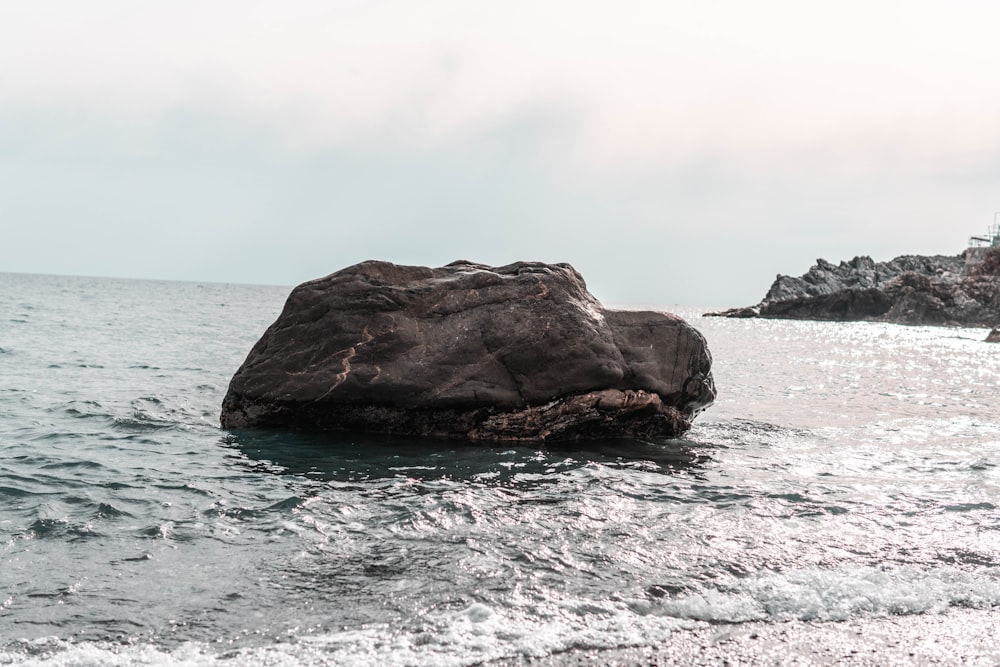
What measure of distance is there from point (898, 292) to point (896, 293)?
1.30ft

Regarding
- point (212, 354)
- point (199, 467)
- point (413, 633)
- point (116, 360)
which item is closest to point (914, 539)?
point (413, 633)

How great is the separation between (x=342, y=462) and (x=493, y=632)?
18.0ft

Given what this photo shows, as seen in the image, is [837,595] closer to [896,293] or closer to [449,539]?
[449,539]

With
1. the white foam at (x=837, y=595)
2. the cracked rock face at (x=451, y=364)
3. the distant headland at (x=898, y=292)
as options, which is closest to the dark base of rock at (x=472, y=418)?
the cracked rock face at (x=451, y=364)

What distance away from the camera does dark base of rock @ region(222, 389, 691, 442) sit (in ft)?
38.8

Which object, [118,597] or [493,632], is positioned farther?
[118,597]

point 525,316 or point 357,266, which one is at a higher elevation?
point 357,266

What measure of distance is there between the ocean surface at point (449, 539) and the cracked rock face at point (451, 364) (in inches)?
21.7

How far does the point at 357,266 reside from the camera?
1259 centimetres

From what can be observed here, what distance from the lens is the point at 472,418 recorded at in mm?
11836

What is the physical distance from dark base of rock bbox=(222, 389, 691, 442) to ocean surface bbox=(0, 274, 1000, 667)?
0.43 metres

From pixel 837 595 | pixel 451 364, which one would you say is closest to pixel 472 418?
pixel 451 364

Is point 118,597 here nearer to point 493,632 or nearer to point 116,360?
point 493,632

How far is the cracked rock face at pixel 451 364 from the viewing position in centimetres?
1166
